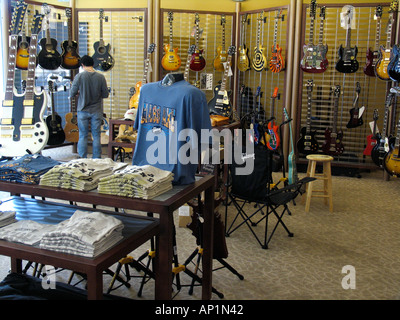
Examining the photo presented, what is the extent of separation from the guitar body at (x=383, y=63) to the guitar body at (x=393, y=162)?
3.45 ft

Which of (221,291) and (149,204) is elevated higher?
(149,204)

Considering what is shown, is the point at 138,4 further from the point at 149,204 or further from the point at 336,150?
the point at 149,204

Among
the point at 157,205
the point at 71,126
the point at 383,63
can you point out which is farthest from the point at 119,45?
the point at 157,205

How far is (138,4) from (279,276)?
6278 millimetres

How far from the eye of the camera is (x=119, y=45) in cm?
795

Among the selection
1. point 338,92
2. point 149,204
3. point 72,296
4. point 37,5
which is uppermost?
point 37,5

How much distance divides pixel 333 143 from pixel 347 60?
1240 millimetres

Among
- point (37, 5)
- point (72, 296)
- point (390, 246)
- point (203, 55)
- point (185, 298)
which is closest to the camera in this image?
point (72, 296)

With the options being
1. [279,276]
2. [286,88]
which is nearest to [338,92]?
[286,88]

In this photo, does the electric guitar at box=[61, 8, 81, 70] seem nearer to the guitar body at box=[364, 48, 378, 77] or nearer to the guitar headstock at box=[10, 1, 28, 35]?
the guitar headstock at box=[10, 1, 28, 35]

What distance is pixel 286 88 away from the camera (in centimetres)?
685

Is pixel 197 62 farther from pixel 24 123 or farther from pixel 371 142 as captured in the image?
pixel 24 123

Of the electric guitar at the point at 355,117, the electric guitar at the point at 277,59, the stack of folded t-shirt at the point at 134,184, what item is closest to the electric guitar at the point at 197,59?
the electric guitar at the point at 277,59

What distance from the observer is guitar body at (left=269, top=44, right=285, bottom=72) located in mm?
6856
